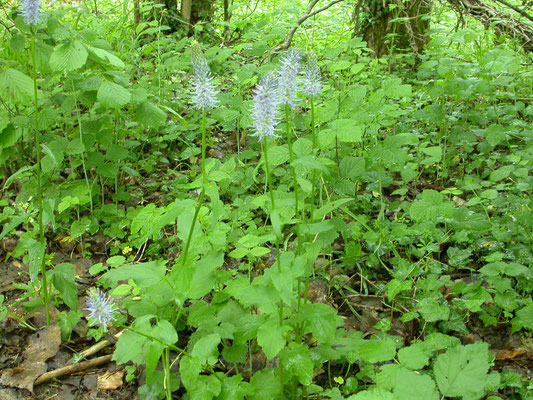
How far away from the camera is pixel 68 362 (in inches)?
88.9

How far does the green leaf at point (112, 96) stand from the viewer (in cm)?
246

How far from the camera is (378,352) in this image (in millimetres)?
1698

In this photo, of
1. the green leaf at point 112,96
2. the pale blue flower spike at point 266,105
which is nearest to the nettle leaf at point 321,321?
the pale blue flower spike at point 266,105

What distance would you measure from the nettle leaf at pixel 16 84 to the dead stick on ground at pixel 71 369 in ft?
4.32

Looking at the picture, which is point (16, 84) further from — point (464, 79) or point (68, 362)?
point (464, 79)

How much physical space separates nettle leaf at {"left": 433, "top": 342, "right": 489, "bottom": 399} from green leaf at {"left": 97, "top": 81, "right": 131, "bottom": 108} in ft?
6.49

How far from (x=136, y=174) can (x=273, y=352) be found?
2151mm

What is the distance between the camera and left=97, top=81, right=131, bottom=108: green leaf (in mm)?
2455

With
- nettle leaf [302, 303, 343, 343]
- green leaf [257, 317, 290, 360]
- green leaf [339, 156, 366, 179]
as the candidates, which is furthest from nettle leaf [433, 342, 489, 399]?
green leaf [339, 156, 366, 179]

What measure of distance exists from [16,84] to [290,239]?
1.74 m

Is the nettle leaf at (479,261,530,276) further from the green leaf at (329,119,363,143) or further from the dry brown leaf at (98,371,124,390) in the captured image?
the dry brown leaf at (98,371,124,390)

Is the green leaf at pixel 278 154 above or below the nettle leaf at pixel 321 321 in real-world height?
above

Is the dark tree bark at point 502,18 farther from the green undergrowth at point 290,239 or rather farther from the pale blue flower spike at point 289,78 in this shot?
the pale blue flower spike at point 289,78

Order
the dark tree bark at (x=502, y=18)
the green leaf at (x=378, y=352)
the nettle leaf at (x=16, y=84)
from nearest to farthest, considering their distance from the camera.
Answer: the green leaf at (x=378, y=352) < the nettle leaf at (x=16, y=84) < the dark tree bark at (x=502, y=18)
